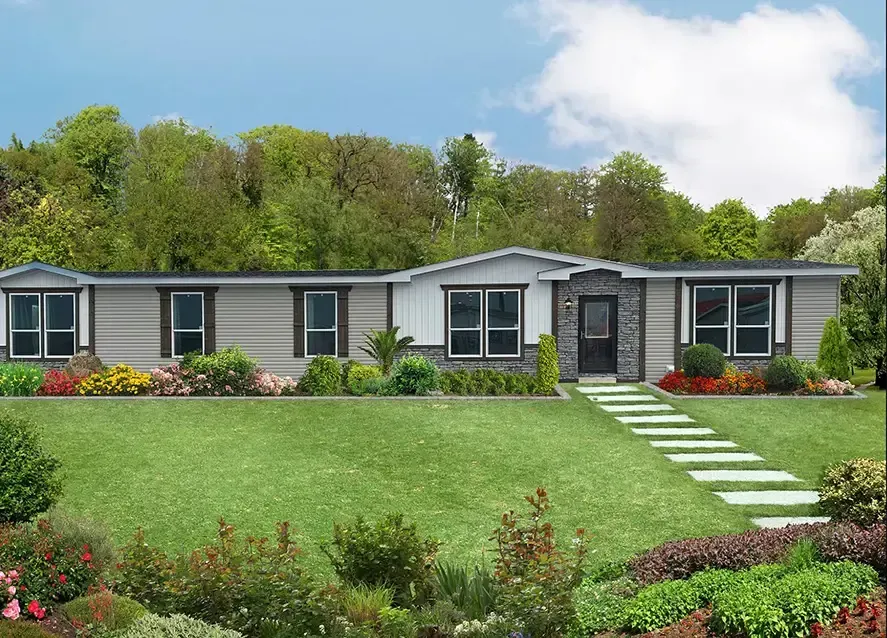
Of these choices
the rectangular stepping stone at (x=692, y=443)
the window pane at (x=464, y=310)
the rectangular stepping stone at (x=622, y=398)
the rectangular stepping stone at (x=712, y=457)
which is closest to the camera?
the rectangular stepping stone at (x=712, y=457)

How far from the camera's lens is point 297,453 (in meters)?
11.3

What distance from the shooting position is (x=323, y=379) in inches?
658

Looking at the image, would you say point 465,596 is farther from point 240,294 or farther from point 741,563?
point 240,294

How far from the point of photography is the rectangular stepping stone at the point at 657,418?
44.7 feet

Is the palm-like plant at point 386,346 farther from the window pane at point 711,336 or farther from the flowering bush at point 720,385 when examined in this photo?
the window pane at point 711,336

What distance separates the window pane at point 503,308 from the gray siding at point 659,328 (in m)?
2.93

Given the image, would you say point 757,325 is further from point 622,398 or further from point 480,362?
point 480,362

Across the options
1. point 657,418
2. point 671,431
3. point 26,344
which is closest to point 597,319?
point 657,418

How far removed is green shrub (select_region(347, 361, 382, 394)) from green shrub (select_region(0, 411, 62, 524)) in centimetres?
966

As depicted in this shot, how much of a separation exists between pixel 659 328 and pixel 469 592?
14.1 m

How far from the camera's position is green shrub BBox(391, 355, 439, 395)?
16.3 m

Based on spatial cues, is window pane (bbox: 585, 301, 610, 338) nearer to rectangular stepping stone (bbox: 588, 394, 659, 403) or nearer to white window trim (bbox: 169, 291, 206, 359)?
rectangular stepping stone (bbox: 588, 394, 659, 403)

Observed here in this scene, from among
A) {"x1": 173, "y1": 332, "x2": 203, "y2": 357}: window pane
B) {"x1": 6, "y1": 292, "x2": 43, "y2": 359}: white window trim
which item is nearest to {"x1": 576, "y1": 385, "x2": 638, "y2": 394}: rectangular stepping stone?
{"x1": 173, "y1": 332, "x2": 203, "y2": 357}: window pane

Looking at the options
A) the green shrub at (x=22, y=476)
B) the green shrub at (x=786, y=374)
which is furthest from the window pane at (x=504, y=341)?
the green shrub at (x=22, y=476)
